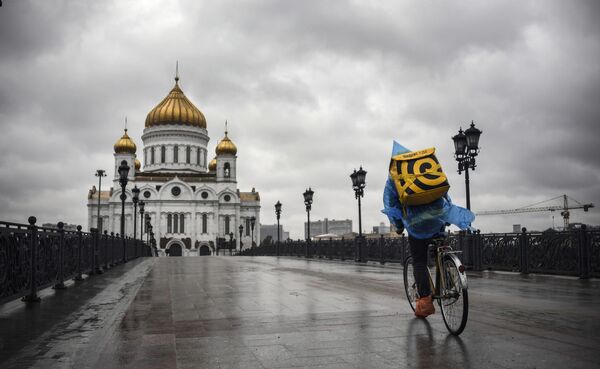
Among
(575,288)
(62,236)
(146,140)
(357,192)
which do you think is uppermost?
(146,140)

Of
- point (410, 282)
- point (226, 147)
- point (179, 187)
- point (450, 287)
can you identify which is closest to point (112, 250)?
point (410, 282)

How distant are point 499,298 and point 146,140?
286 feet

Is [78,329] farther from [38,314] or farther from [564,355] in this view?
[564,355]

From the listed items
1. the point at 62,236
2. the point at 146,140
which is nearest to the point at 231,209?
the point at 146,140

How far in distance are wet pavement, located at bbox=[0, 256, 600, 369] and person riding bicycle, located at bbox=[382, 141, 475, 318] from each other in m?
0.43

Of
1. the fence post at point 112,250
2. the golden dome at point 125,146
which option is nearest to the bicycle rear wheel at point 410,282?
the fence post at point 112,250

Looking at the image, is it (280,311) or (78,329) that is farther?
(280,311)

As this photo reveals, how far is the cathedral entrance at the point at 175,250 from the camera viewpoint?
279 ft

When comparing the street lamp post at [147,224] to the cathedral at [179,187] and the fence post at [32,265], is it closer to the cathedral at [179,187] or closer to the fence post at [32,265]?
the cathedral at [179,187]

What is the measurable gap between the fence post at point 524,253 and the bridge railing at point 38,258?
1188 centimetres

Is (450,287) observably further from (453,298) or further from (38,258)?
(38,258)

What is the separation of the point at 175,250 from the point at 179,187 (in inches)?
394

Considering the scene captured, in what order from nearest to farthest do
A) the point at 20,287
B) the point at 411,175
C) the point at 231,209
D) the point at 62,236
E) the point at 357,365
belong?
Result: the point at 357,365 → the point at 411,175 → the point at 20,287 → the point at 62,236 → the point at 231,209

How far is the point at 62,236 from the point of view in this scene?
11.6 metres
